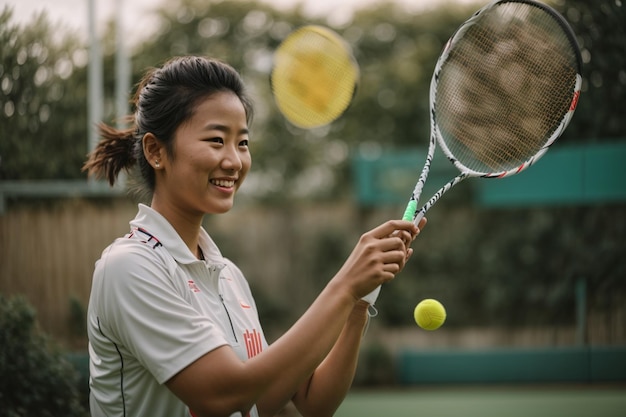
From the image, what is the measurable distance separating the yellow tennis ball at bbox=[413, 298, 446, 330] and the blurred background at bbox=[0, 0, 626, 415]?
198 centimetres

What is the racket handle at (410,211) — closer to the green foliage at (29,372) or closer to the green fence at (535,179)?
the green foliage at (29,372)

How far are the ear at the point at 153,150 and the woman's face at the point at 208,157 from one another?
0.10ft

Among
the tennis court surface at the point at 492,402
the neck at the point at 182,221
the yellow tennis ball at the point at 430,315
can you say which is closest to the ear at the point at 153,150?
the neck at the point at 182,221

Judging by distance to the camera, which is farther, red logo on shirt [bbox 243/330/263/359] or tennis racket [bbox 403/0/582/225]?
tennis racket [bbox 403/0/582/225]

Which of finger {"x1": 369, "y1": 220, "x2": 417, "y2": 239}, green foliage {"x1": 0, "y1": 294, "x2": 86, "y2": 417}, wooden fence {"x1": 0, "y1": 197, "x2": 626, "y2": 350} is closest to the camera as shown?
finger {"x1": 369, "y1": 220, "x2": 417, "y2": 239}

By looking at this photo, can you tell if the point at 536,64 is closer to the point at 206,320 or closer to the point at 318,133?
the point at 206,320

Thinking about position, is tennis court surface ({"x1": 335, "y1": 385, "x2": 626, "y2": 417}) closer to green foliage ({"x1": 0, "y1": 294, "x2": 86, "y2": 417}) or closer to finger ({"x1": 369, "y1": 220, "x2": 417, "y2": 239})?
green foliage ({"x1": 0, "y1": 294, "x2": 86, "y2": 417})

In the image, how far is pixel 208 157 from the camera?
2.17m

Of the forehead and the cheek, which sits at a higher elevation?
the forehead

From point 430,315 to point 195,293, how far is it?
1.24 meters

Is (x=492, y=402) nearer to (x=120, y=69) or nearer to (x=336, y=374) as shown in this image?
(x=120, y=69)

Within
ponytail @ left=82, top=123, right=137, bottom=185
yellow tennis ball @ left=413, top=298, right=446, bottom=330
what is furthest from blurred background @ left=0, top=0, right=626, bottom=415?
yellow tennis ball @ left=413, top=298, right=446, bottom=330

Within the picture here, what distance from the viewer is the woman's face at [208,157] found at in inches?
85.7

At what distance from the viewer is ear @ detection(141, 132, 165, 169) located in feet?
7.42
